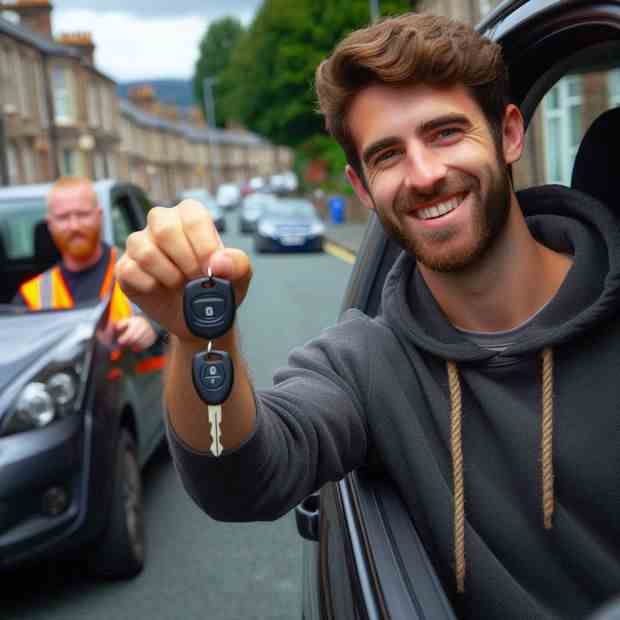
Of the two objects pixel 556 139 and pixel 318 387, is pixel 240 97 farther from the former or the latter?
pixel 318 387

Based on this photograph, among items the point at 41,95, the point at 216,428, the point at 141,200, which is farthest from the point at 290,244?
the point at 41,95

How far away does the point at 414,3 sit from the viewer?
3303 centimetres

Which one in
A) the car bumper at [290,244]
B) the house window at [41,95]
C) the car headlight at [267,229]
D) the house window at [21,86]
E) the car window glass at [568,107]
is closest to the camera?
the car window glass at [568,107]

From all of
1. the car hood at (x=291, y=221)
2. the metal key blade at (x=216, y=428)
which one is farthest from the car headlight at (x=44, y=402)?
the car hood at (x=291, y=221)

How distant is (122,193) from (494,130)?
412 cm

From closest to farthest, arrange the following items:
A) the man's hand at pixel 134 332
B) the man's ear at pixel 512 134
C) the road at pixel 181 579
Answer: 1. the man's ear at pixel 512 134
2. the road at pixel 181 579
3. the man's hand at pixel 134 332

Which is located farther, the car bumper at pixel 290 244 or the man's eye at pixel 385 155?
the car bumper at pixel 290 244

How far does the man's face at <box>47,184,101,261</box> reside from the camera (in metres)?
4.56

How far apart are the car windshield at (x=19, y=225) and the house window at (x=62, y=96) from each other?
46656 millimetres

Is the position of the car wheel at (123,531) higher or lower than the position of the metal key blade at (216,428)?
lower

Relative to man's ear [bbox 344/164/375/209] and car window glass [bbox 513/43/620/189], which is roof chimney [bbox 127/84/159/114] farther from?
man's ear [bbox 344/164/375/209]

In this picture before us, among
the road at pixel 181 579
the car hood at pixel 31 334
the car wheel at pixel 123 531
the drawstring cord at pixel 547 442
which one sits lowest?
the road at pixel 181 579

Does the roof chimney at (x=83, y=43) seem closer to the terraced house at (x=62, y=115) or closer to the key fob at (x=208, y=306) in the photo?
the terraced house at (x=62, y=115)

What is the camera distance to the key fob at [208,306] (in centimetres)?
130
